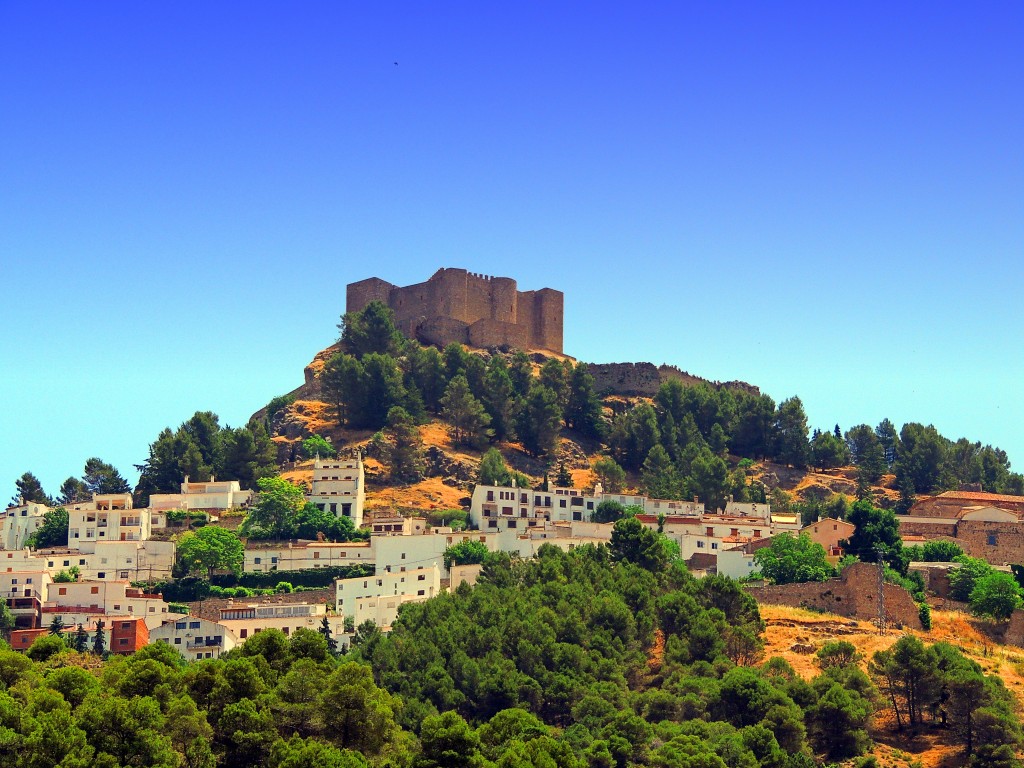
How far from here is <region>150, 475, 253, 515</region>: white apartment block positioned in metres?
81.9

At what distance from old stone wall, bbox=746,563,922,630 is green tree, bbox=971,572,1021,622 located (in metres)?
2.86

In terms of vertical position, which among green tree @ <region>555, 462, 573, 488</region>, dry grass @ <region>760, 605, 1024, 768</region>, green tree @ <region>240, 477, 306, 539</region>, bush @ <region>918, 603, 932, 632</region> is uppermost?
green tree @ <region>555, 462, 573, 488</region>

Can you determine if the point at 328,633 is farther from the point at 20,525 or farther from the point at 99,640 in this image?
the point at 20,525

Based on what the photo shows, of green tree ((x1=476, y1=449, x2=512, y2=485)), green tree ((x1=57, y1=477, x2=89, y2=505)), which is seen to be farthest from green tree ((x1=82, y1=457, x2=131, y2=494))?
green tree ((x1=476, y1=449, x2=512, y2=485))

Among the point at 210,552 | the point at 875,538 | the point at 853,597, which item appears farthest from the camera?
the point at 875,538

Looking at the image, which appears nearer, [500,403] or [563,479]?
[563,479]

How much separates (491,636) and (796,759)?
42.4 ft

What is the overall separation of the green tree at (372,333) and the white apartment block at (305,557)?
26656mm

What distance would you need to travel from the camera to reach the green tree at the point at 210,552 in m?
72.6

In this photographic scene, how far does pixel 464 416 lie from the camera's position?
94.2m

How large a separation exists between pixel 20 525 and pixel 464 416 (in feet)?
84.1

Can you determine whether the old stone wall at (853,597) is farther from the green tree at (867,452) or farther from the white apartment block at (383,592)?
the green tree at (867,452)

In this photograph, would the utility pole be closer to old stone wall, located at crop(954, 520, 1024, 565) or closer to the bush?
the bush

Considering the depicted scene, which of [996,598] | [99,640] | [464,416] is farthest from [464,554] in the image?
[996,598]
